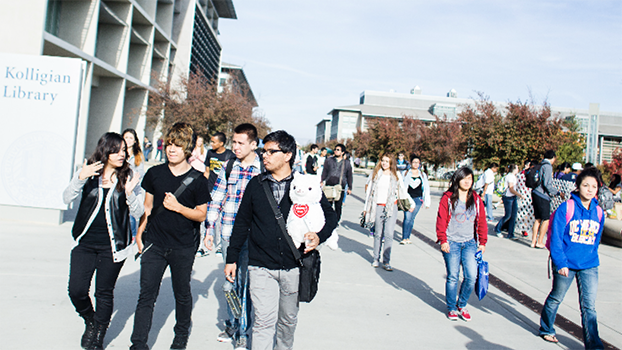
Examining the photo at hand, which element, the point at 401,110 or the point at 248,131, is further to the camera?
the point at 401,110

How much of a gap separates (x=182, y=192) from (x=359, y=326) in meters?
2.17

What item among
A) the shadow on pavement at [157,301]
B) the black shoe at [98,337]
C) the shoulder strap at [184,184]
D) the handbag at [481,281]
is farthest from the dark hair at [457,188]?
the black shoe at [98,337]

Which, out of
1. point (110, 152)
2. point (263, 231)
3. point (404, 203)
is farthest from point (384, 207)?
point (110, 152)

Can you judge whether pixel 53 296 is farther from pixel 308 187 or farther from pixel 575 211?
pixel 575 211

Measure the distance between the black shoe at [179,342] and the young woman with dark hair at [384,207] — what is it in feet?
12.6

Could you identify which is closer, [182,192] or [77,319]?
[182,192]

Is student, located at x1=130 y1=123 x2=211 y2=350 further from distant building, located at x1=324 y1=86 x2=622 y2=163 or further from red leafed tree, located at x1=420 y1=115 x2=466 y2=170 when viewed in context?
distant building, located at x1=324 y1=86 x2=622 y2=163

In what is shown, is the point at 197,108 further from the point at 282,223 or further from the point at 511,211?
the point at 282,223

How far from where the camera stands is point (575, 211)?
13.9 ft

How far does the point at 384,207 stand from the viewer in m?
6.98

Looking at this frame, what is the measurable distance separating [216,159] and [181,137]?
3.68m

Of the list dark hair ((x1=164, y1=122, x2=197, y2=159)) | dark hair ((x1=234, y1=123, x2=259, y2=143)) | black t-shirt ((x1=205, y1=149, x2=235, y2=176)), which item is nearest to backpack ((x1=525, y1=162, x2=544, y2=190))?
black t-shirt ((x1=205, y1=149, x2=235, y2=176))

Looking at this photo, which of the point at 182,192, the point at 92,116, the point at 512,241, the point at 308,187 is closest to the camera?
the point at 308,187

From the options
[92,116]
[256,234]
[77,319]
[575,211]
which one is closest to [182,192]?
[256,234]
